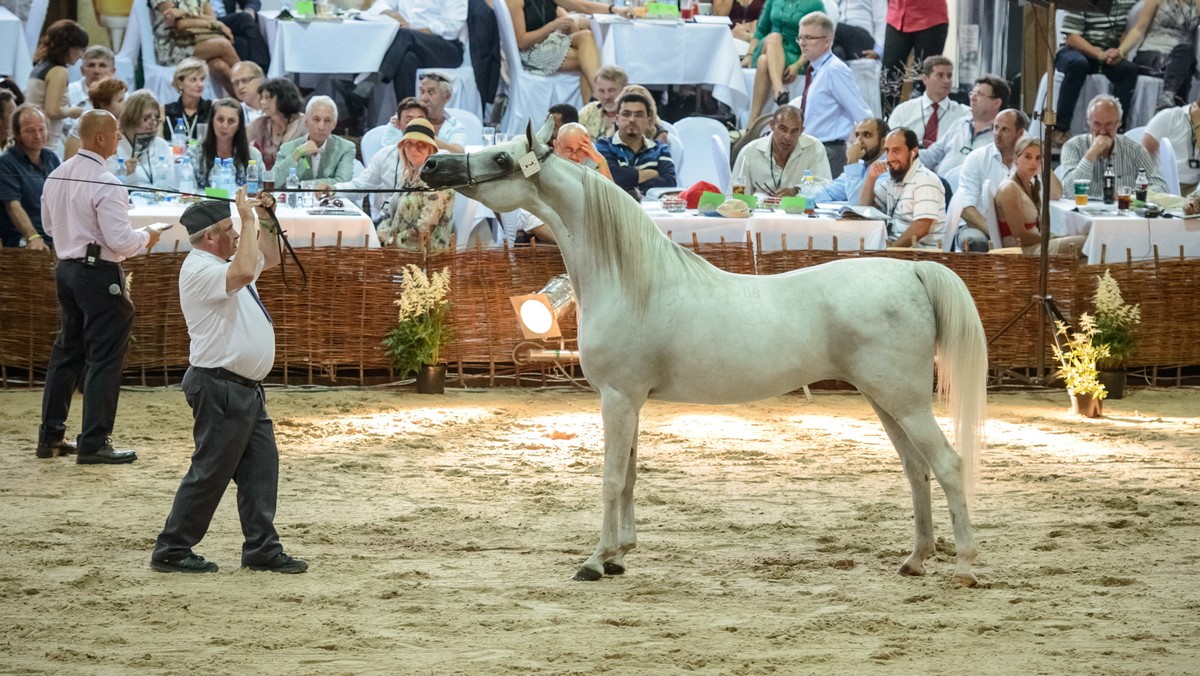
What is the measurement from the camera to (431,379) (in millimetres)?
10766

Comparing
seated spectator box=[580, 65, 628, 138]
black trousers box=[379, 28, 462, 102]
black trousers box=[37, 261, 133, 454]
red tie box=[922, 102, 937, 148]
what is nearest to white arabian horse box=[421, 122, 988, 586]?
black trousers box=[37, 261, 133, 454]

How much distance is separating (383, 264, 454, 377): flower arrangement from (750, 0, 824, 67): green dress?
5.59 meters

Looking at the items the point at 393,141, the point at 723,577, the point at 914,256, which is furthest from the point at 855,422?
the point at 393,141

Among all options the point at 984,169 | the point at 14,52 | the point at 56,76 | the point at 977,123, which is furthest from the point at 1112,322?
the point at 14,52

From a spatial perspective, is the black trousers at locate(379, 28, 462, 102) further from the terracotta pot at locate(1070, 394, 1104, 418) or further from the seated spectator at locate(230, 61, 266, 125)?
the terracotta pot at locate(1070, 394, 1104, 418)

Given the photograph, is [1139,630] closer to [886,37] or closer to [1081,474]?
[1081,474]

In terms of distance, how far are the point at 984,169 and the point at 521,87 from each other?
4564 mm

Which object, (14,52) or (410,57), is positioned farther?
(410,57)

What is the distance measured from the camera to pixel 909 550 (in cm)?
680

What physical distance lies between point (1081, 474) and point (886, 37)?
7956 millimetres

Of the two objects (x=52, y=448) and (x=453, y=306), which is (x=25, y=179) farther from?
(x=453, y=306)

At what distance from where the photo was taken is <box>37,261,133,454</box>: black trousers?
27.6 feet

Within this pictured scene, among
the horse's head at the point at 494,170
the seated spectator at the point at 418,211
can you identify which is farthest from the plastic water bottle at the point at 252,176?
the horse's head at the point at 494,170

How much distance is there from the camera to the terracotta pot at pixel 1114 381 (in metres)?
10.8
